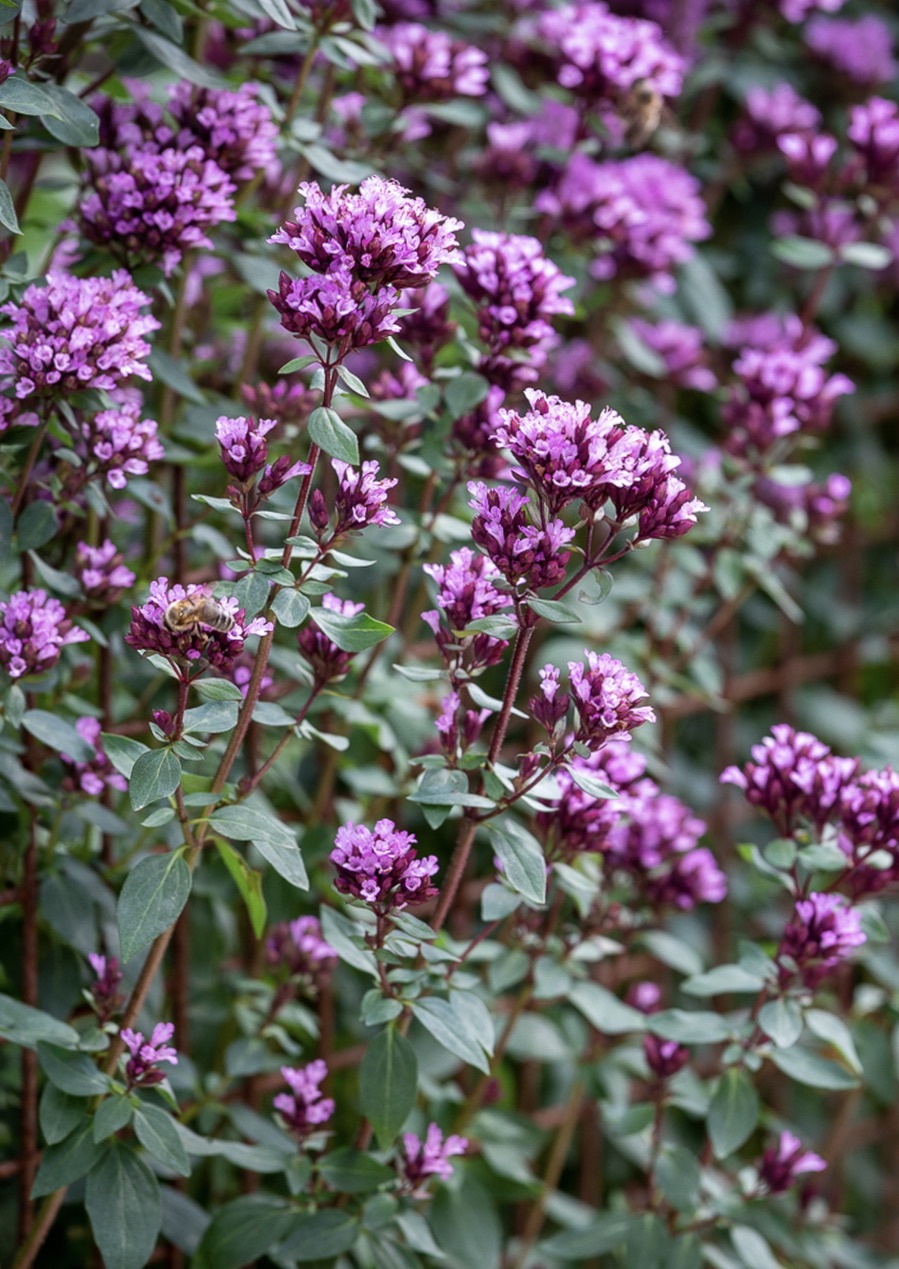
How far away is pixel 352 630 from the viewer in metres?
1.05

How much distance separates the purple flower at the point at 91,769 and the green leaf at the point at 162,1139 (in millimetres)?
294

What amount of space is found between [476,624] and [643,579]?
0.95m

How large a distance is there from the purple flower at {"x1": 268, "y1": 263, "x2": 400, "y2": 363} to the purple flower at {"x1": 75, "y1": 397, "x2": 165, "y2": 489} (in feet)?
0.74

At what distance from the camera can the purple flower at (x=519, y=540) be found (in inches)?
39.8

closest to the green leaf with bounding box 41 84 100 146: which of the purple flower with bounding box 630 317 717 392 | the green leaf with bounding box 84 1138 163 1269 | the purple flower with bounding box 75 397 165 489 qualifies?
the purple flower with bounding box 75 397 165 489

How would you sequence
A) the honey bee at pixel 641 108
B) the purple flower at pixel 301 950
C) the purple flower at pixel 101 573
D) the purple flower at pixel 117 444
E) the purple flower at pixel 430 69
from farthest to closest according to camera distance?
the honey bee at pixel 641 108 < the purple flower at pixel 430 69 < the purple flower at pixel 301 950 < the purple flower at pixel 101 573 < the purple flower at pixel 117 444

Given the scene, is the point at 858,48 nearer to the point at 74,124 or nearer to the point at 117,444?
the point at 74,124

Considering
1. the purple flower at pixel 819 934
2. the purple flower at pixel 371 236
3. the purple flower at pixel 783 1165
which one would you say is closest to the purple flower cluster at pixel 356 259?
the purple flower at pixel 371 236

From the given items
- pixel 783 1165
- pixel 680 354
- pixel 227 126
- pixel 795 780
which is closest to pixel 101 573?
pixel 227 126

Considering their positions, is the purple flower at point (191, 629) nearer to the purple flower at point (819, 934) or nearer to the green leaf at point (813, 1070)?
the purple flower at point (819, 934)

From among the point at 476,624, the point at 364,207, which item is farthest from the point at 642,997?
the point at 364,207

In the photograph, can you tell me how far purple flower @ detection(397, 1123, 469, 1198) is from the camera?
47.8 inches

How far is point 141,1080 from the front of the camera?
1106mm

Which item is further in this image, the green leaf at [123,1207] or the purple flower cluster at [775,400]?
the purple flower cluster at [775,400]
